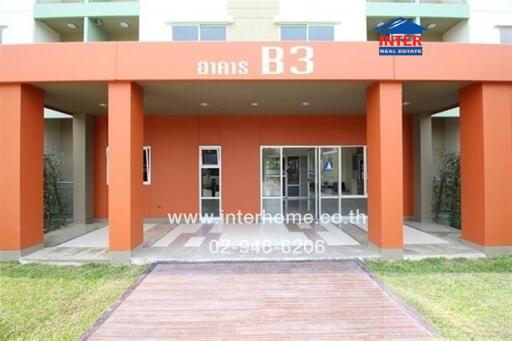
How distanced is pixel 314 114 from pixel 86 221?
28.5 ft

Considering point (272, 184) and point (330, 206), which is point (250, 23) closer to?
point (272, 184)

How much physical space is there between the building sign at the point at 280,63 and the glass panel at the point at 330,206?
5779 millimetres

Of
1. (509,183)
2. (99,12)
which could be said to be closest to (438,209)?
(509,183)

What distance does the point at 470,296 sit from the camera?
15.4 ft

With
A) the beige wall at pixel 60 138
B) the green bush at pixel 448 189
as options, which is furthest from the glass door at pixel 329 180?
the beige wall at pixel 60 138

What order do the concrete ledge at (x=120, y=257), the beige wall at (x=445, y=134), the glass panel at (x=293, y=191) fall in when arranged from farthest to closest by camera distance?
1. the beige wall at (x=445, y=134)
2. the glass panel at (x=293, y=191)
3. the concrete ledge at (x=120, y=257)

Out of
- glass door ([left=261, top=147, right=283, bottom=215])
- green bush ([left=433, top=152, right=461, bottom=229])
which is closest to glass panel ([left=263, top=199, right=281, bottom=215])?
glass door ([left=261, top=147, right=283, bottom=215])

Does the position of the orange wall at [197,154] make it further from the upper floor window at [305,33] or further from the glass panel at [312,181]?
the upper floor window at [305,33]

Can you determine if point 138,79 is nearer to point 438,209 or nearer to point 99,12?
point 99,12

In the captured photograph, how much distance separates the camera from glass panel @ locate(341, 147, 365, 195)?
1096 cm

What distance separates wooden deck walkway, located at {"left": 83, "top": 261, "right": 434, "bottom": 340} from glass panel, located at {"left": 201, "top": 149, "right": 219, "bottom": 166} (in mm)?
5404

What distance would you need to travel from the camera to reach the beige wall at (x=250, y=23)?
38.8 feet

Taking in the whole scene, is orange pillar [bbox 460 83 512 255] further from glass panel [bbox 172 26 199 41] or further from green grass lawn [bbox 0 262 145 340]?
glass panel [bbox 172 26 199 41]

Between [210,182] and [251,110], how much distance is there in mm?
2966
